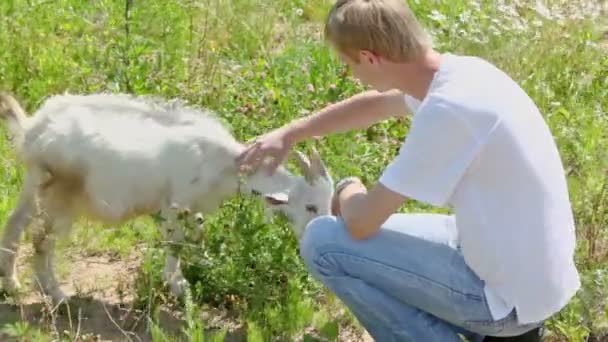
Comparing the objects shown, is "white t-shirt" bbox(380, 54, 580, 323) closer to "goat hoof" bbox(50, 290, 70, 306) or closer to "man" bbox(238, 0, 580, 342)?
"man" bbox(238, 0, 580, 342)

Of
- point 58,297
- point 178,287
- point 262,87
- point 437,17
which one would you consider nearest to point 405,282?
point 178,287

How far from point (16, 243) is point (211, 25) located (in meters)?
3.04

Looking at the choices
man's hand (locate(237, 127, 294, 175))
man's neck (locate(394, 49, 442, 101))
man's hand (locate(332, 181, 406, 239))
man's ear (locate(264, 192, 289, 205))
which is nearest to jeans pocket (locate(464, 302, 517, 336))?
man's hand (locate(332, 181, 406, 239))

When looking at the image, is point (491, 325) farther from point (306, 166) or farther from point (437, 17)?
point (437, 17)

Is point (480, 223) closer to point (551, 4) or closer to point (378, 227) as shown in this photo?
point (378, 227)

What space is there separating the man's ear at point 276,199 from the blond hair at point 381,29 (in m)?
1.45

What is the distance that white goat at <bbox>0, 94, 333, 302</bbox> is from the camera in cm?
502

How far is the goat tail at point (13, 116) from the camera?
5117 millimetres

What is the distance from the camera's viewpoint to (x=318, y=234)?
4.16m

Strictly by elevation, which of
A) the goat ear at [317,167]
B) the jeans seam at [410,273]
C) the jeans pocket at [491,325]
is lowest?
the goat ear at [317,167]

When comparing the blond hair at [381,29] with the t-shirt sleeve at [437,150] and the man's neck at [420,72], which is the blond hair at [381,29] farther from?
the t-shirt sleeve at [437,150]

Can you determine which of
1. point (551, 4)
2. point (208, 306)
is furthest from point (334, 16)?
point (551, 4)

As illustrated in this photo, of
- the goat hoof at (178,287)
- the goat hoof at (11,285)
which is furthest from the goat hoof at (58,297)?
the goat hoof at (178,287)

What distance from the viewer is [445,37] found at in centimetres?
721
